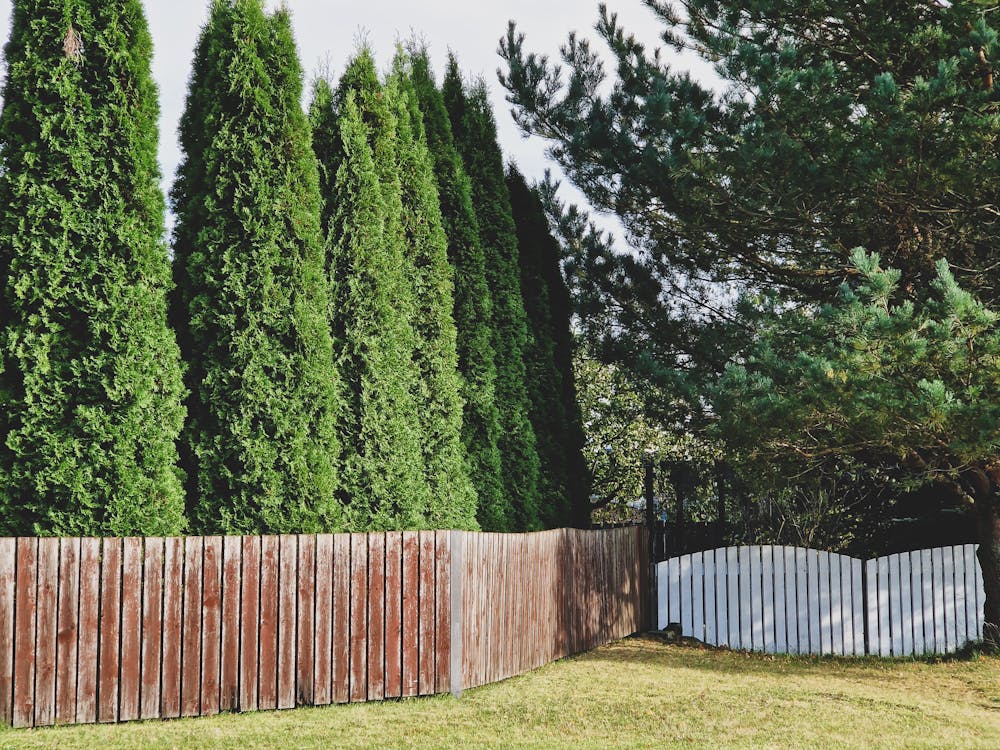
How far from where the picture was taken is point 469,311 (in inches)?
461

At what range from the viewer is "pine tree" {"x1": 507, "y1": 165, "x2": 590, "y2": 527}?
13367 mm

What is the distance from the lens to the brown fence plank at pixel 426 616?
764 centimetres

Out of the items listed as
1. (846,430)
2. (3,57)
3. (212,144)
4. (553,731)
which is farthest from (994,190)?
(3,57)

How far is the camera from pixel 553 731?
6398mm

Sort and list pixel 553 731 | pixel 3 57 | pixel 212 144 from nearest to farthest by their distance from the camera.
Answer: pixel 553 731 < pixel 3 57 < pixel 212 144

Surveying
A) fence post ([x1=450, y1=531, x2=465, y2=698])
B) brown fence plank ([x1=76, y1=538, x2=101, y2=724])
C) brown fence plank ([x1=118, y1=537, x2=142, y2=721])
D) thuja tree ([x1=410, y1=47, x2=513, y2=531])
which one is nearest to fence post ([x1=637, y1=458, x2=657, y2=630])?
thuja tree ([x1=410, y1=47, x2=513, y2=531])

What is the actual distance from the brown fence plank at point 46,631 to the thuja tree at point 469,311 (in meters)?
5.73

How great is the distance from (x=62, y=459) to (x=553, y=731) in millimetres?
4142

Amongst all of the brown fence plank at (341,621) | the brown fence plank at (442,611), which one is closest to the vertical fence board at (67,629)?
the brown fence plank at (341,621)

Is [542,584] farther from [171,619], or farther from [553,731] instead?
[171,619]

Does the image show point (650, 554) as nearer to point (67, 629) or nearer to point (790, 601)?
point (790, 601)

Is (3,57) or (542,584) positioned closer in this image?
(3,57)

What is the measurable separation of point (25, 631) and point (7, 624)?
0.42ft

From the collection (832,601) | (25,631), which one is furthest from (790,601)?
(25,631)
